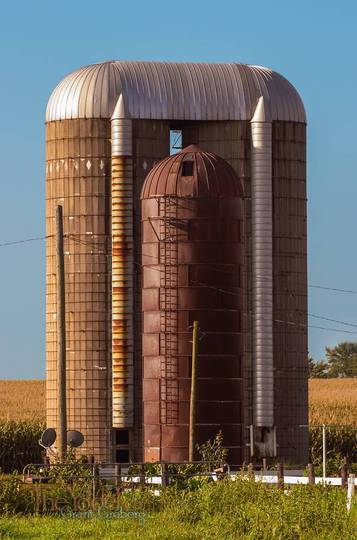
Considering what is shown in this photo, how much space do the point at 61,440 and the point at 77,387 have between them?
10.3 metres

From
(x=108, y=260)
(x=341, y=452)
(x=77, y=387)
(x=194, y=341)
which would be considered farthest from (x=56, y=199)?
(x=341, y=452)

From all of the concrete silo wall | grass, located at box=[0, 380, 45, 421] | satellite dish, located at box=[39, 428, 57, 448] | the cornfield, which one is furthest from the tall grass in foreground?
grass, located at box=[0, 380, 45, 421]

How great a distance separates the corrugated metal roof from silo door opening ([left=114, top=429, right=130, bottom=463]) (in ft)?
39.8

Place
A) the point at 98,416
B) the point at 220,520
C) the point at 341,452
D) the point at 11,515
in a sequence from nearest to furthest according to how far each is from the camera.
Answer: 1. the point at 220,520
2. the point at 11,515
3. the point at 98,416
4. the point at 341,452

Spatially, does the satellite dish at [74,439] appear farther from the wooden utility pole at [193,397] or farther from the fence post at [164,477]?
the fence post at [164,477]

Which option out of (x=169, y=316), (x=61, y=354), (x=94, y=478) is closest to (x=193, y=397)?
(x=169, y=316)

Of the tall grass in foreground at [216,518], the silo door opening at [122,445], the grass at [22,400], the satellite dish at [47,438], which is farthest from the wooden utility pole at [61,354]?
the grass at [22,400]

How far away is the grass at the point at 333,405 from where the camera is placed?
2977 inches

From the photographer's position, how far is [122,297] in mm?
59719

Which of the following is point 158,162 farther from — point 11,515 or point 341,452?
point 11,515

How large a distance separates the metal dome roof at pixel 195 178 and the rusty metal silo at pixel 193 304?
0.11 feet

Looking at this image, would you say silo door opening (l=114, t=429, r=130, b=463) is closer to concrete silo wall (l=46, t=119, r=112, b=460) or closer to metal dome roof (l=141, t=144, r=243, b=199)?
concrete silo wall (l=46, t=119, r=112, b=460)

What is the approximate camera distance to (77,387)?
6066 cm

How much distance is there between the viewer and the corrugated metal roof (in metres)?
60.7
